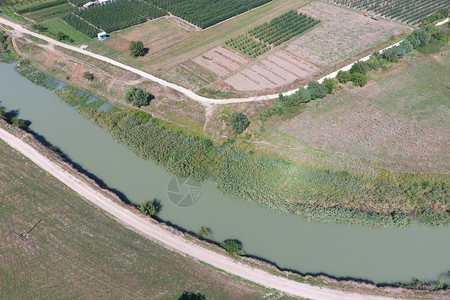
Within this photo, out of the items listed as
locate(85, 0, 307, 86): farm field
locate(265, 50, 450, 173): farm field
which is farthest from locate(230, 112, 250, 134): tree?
locate(85, 0, 307, 86): farm field

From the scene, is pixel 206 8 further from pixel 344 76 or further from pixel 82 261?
pixel 82 261

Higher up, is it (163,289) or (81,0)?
(81,0)

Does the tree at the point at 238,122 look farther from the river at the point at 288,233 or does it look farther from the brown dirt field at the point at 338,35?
the brown dirt field at the point at 338,35

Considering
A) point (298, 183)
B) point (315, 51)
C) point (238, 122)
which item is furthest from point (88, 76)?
point (315, 51)

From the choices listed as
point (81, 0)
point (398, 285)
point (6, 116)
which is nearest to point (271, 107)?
point (398, 285)

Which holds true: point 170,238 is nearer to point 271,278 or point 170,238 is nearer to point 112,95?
point 271,278

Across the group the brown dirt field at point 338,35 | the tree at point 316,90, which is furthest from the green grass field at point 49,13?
the tree at point 316,90
